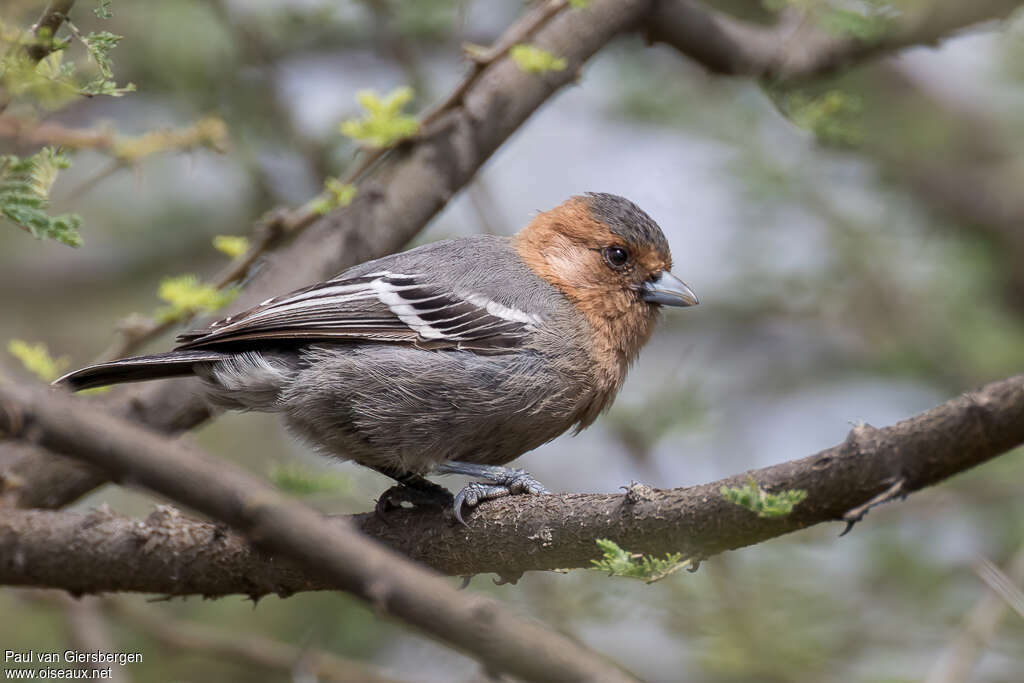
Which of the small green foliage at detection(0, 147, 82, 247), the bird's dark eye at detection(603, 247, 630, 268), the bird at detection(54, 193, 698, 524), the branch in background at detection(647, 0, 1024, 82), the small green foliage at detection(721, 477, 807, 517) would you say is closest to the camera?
the small green foliage at detection(721, 477, 807, 517)

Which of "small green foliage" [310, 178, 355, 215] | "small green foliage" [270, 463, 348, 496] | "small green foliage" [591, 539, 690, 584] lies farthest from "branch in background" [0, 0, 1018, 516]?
"small green foliage" [591, 539, 690, 584]

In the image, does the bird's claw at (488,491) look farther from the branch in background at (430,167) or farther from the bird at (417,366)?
the branch in background at (430,167)

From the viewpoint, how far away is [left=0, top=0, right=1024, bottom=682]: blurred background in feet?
19.7

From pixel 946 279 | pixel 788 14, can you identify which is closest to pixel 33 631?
pixel 788 14

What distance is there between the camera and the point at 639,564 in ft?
9.99

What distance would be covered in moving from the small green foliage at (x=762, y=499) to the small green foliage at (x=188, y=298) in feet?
9.48

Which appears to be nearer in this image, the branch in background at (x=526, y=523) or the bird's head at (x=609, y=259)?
the branch in background at (x=526, y=523)

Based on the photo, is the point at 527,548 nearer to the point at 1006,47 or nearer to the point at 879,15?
the point at 879,15

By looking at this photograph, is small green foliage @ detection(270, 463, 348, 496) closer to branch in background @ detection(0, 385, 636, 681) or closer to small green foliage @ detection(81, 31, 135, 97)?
small green foliage @ detection(81, 31, 135, 97)

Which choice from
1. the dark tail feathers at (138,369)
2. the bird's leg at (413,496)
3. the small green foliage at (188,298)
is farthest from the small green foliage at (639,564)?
the small green foliage at (188,298)

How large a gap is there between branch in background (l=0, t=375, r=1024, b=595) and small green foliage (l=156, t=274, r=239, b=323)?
100 cm

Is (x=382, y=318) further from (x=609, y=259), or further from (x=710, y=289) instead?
(x=710, y=289)

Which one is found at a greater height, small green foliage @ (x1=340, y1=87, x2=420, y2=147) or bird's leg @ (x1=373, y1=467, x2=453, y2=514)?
small green foliage @ (x1=340, y1=87, x2=420, y2=147)

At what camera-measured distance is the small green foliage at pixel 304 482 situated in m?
4.73
